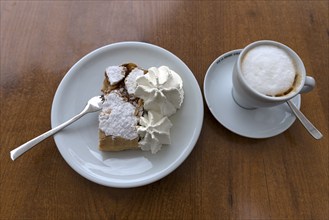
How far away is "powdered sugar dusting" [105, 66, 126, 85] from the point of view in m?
0.77

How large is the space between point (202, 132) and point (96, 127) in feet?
1.03

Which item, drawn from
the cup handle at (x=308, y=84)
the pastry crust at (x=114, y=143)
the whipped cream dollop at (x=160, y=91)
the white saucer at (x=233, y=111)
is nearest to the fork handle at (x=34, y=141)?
the pastry crust at (x=114, y=143)

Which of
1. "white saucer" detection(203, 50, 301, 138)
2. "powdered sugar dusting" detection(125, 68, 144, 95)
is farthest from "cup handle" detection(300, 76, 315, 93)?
"powdered sugar dusting" detection(125, 68, 144, 95)

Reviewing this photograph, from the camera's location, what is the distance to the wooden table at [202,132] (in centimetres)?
74

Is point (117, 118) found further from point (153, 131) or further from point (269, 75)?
point (269, 75)

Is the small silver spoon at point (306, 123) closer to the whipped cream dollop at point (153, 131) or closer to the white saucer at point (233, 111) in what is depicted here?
the white saucer at point (233, 111)

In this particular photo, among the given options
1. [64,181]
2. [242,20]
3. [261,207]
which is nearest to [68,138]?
[64,181]

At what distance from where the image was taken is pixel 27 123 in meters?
0.82

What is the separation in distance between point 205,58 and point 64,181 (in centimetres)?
58

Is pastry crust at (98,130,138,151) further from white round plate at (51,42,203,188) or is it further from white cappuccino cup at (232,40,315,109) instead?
white cappuccino cup at (232,40,315,109)

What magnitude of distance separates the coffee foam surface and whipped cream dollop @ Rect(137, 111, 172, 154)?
25 centimetres

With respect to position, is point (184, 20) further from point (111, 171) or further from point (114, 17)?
point (111, 171)

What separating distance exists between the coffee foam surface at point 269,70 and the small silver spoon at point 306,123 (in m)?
0.12

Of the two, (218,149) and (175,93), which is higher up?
(175,93)
